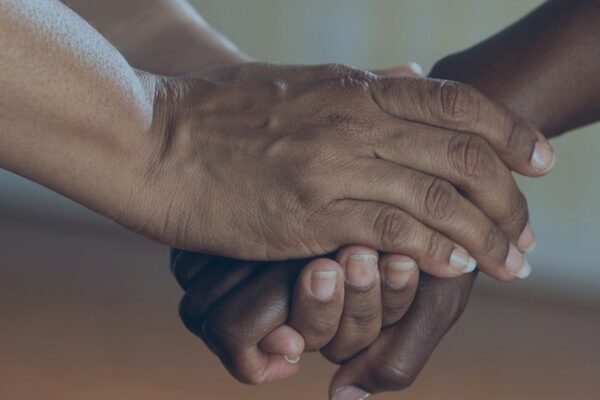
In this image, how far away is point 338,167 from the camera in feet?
3.42

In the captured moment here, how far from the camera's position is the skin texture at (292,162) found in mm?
952

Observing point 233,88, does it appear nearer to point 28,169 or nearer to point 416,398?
point 28,169

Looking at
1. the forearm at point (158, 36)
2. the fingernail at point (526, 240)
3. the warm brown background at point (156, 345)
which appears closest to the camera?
the fingernail at point (526, 240)

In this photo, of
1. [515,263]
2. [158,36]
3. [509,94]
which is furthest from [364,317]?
[158,36]

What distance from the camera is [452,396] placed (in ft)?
7.12

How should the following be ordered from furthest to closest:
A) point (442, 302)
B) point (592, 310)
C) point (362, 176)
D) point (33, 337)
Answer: point (592, 310), point (33, 337), point (442, 302), point (362, 176)

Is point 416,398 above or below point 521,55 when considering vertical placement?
below

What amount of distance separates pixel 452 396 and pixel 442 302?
1.04 metres

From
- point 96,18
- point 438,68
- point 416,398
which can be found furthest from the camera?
point 416,398

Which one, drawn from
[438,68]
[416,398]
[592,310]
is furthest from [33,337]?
[438,68]

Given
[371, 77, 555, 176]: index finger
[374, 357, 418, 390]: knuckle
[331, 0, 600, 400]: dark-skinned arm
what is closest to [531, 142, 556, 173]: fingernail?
[371, 77, 555, 176]: index finger

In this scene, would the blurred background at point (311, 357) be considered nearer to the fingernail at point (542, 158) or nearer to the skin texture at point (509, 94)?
the skin texture at point (509, 94)

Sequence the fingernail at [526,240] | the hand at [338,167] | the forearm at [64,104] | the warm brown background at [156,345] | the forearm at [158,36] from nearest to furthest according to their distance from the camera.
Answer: the forearm at [64,104]
the hand at [338,167]
the fingernail at [526,240]
the forearm at [158,36]
the warm brown background at [156,345]

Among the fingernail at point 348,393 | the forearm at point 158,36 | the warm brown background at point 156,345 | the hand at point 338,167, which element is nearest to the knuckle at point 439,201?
the hand at point 338,167
